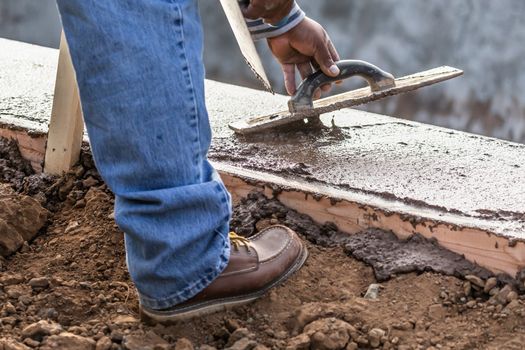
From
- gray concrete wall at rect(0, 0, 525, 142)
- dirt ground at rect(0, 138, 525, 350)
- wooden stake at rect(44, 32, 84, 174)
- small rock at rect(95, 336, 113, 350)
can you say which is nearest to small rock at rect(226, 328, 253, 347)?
dirt ground at rect(0, 138, 525, 350)

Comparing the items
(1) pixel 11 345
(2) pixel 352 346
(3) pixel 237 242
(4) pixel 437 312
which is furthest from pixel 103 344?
(4) pixel 437 312

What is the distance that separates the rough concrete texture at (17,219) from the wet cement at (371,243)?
553mm

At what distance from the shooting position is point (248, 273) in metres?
2.04

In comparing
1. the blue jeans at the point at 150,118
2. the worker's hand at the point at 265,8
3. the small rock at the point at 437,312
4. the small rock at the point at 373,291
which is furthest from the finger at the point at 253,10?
the small rock at the point at 437,312

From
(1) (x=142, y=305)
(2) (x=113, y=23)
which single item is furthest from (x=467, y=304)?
(2) (x=113, y=23)

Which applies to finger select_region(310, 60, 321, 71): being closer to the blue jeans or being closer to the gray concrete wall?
the blue jeans

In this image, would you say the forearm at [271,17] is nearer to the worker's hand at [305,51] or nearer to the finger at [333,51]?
the worker's hand at [305,51]

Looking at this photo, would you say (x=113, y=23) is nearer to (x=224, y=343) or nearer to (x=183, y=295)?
(x=183, y=295)

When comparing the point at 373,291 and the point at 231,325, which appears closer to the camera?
the point at 231,325

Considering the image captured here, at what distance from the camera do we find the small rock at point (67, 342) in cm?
183

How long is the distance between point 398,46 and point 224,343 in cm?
359

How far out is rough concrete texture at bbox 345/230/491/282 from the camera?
7.25 ft

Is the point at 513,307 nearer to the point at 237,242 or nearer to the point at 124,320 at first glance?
the point at 237,242

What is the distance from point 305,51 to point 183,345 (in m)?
1.17
